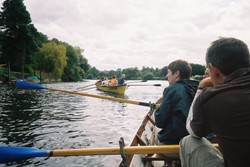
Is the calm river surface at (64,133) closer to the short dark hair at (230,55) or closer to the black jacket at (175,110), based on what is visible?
the black jacket at (175,110)

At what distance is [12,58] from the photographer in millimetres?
40094

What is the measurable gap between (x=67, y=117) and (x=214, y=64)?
10816 mm

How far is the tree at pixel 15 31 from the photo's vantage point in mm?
39500

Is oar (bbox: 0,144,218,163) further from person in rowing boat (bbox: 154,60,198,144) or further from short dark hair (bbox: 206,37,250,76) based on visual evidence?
short dark hair (bbox: 206,37,250,76)

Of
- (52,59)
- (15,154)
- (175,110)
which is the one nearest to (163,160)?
(175,110)

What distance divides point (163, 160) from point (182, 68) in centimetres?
144

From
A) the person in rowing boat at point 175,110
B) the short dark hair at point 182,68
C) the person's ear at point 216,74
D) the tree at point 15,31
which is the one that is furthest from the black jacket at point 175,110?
the tree at point 15,31

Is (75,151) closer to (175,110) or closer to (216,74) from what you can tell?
(175,110)

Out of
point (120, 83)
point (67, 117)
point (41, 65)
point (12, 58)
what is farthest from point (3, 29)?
point (67, 117)

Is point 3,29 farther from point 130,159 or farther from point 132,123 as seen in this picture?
point 130,159

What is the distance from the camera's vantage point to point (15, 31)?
131 ft

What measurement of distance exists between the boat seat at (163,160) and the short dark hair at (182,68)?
1.19 m

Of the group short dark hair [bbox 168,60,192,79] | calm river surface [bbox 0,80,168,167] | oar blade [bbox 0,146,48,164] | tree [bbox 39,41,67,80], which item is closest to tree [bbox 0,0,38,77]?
tree [bbox 39,41,67,80]

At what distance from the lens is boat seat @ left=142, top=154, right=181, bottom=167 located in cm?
348
